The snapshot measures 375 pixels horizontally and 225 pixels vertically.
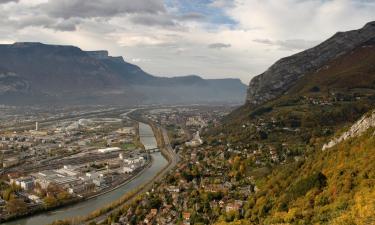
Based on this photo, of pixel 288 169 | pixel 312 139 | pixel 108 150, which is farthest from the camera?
pixel 108 150

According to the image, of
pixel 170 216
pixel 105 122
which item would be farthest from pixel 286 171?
pixel 105 122

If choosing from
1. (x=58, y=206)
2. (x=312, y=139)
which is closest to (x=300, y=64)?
(x=312, y=139)

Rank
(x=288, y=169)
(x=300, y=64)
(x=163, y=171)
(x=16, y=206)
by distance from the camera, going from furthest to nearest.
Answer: (x=300, y=64)
(x=163, y=171)
(x=16, y=206)
(x=288, y=169)

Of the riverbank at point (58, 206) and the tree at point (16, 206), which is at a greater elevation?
the tree at point (16, 206)

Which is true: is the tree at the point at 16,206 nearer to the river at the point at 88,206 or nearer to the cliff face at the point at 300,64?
the river at the point at 88,206

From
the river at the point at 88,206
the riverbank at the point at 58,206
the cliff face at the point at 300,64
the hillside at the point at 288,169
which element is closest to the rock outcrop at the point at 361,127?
the hillside at the point at 288,169

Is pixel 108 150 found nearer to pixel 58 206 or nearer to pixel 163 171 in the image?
pixel 163 171

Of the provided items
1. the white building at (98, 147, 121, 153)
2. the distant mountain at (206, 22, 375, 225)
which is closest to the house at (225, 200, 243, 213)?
the distant mountain at (206, 22, 375, 225)

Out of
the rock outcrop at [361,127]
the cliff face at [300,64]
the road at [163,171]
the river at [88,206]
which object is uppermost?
the cliff face at [300,64]

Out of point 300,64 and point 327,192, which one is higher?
point 300,64
